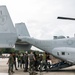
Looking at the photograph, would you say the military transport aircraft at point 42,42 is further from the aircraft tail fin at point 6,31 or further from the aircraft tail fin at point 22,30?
the aircraft tail fin at point 22,30

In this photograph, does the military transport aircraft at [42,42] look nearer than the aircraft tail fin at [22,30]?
Yes

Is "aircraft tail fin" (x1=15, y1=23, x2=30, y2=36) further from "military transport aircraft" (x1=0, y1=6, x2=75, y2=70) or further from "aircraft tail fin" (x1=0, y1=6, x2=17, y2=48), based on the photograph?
"aircraft tail fin" (x1=0, y1=6, x2=17, y2=48)

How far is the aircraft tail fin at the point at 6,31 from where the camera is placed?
819 inches

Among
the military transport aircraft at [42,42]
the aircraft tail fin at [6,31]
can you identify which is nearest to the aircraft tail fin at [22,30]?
the military transport aircraft at [42,42]

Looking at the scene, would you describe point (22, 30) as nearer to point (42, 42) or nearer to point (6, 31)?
point (42, 42)

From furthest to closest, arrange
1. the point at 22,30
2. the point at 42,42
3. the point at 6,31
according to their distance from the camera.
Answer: the point at 22,30 → the point at 42,42 → the point at 6,31

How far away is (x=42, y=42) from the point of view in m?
22.0

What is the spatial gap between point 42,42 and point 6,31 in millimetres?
3179

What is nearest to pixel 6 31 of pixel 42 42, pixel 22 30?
pixel 42 42

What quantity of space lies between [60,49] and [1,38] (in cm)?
478

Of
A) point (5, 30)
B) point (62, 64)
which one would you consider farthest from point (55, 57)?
point (5, 30)

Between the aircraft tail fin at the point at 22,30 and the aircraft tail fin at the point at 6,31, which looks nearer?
the aircraft tail fin at the point at 6,31

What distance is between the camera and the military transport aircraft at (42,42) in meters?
20.7

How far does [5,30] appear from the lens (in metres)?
21.1
